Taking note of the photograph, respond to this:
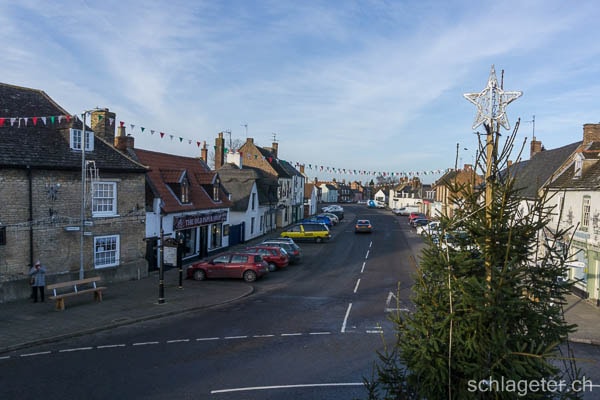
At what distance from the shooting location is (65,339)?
1358cm

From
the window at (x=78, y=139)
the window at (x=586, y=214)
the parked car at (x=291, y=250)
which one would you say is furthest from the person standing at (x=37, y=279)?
the window at (x=586, y=214)

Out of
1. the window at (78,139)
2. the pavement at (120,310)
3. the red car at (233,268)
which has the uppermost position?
the window at (78,139)

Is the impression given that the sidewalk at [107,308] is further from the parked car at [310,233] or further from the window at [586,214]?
the parked car at [310,233]

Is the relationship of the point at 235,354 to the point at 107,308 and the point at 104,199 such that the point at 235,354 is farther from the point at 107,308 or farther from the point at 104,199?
the point at 104,199

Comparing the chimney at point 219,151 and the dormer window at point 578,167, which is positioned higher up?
the chimney at point 219,151

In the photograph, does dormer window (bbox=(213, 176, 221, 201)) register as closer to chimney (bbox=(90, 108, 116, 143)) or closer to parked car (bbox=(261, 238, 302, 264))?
parked car (bbox=(261, 238, 302, 264))

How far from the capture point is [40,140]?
65.3 feet

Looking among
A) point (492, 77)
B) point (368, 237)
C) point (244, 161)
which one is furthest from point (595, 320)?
point (244, 161)

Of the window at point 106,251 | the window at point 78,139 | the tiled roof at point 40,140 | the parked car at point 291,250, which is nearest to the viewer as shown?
the tiled roof at point 40,140

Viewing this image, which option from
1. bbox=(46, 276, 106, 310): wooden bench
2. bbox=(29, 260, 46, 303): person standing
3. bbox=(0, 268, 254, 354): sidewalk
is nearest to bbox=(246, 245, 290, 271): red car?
bbox=(0, 268, 254, 354): sidewalk

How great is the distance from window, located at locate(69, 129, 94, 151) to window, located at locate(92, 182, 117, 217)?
192cm

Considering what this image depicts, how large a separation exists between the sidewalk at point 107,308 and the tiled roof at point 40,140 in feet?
18.8

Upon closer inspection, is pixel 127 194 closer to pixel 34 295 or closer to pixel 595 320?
pixel 34 295

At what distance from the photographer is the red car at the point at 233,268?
Answer: 77.0ft
